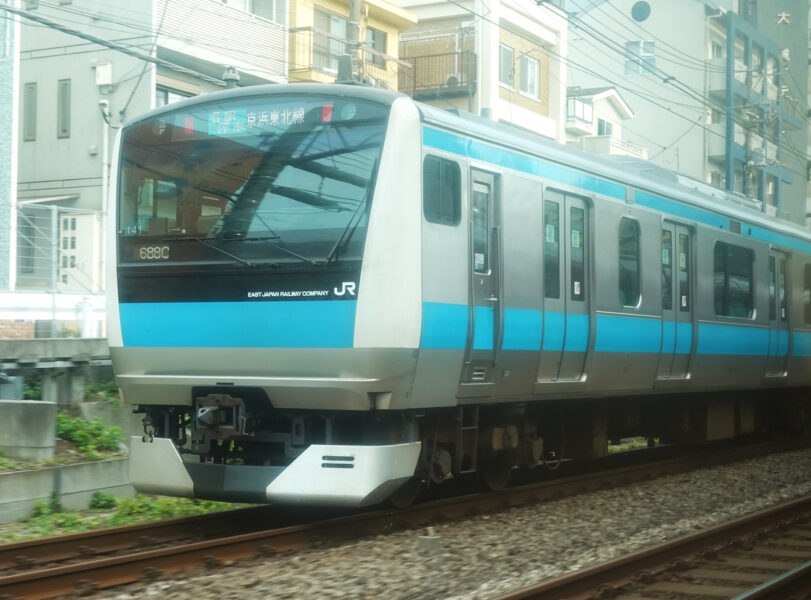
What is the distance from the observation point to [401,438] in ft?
26.9

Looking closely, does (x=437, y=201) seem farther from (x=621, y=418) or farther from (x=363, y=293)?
(x=621, y=418)

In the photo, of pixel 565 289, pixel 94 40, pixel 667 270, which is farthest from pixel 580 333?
pixel 94 40

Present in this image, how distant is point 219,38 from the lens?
21062mm

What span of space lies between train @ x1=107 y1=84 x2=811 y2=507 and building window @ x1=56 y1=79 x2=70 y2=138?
13.5 m

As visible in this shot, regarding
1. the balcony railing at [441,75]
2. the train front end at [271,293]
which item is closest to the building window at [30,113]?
the balcony railing at [441,75]

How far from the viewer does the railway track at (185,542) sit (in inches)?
247

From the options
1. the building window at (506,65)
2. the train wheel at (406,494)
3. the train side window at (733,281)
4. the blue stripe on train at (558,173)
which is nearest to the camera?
the blue stripe on train at (558,173)

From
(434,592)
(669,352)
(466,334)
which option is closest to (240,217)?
(466,334)

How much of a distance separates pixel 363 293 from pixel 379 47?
20.8 metres

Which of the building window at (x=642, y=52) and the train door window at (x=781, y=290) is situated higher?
the building window at (x=642, y=52)

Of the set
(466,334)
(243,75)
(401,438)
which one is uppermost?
(243,75)

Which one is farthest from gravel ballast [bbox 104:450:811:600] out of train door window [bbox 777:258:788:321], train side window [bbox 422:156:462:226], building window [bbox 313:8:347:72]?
building window [bbox 313:8:347:72]

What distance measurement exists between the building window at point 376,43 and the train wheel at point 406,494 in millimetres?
18854

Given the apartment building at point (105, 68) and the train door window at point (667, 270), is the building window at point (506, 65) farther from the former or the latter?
the train door window at point (667, 270)
